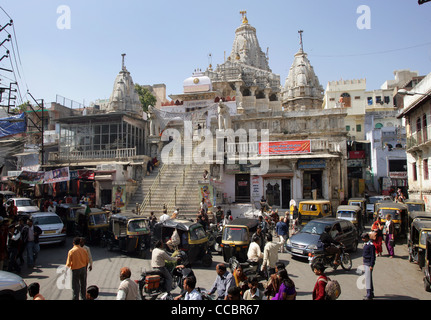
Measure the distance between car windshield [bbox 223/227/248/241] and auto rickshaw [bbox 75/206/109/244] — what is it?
6.40m

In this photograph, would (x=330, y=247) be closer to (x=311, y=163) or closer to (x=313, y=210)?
(x=313, y=210)

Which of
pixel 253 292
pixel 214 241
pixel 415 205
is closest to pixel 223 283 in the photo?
pixel 253 292

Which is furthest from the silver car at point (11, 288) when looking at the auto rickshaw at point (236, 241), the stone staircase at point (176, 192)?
the stone staircase at point (176, 192)

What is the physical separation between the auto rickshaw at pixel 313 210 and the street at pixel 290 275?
3.38m

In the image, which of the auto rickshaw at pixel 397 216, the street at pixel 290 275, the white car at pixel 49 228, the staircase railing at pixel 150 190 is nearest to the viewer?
the street at pixel 290 275

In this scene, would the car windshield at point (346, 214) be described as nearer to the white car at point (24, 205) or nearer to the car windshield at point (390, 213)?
the car windshield at point (390, 213)

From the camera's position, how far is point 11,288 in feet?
20.3

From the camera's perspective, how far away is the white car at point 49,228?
13.2 meters

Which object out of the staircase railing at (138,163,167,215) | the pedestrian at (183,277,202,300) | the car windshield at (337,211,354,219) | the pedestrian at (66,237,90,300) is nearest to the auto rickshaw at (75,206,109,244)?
the staircase railing at (138,163,167,215)

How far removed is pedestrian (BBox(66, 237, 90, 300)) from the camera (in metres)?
7.43

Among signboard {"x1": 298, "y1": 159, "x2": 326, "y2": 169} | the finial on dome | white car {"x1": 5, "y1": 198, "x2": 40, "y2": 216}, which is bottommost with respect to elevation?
white car {"x1": 5, "y1": 198, "x2": 40, "y2": 216}

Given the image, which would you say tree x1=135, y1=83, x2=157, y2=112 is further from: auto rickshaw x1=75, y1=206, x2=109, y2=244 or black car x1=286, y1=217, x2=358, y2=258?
black car x1=286, y1=217, x2=358, y2=258

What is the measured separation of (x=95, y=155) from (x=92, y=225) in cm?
1517

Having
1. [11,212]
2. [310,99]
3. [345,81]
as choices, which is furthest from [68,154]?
[345,81]
